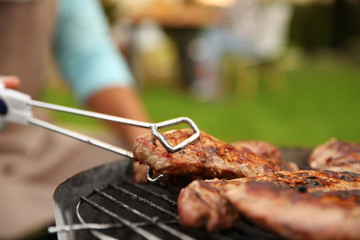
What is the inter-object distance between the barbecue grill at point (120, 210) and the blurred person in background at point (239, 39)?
7.52m

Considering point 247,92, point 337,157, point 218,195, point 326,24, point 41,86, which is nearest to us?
point 218,195

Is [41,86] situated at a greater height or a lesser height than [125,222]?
greater

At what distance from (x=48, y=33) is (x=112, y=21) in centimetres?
783

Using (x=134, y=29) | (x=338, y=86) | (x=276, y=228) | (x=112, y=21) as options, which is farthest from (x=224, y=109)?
(x=276, y=228)

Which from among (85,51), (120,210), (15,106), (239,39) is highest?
(239,39)

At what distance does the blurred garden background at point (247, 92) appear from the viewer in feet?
20.3

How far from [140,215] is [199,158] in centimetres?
25

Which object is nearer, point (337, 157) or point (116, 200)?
point (116, 200)

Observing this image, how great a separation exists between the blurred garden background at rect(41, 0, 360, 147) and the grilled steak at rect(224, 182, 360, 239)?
122 inches

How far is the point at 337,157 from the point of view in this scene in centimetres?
154

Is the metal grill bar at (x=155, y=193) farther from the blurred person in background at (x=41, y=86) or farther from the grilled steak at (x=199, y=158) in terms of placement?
the blurred person in background at (x=41, y=86)

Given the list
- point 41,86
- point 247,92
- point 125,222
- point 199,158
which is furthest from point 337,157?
point 247,92

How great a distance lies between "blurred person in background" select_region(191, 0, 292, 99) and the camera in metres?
9.29

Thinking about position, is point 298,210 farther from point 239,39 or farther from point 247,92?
point 239,39
